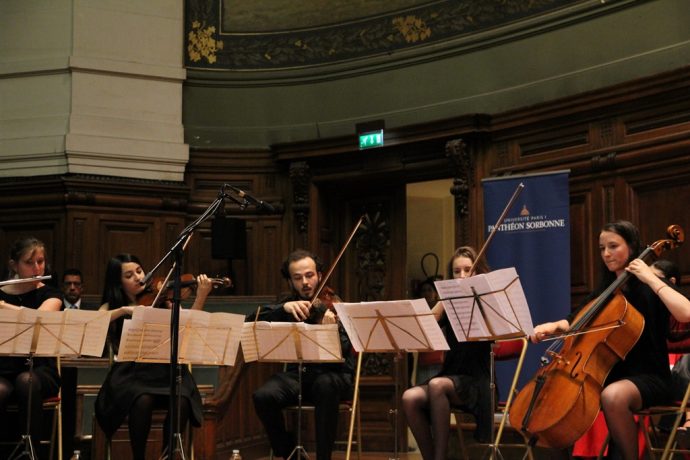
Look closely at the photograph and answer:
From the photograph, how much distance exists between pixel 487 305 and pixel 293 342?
Answer: 1.17 m

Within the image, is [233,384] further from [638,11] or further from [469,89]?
[638,11]

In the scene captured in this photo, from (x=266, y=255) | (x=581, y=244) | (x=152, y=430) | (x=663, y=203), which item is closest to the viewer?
(x=152, y=430)

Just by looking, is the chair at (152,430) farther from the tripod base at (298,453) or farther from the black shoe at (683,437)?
the black shoe at (683,437)

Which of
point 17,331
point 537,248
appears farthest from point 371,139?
point 17,331

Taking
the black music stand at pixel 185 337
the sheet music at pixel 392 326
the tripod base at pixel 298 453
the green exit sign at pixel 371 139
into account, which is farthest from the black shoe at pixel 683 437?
the green exit sign at pixel 371 139

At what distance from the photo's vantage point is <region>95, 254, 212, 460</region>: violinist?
5492 mm

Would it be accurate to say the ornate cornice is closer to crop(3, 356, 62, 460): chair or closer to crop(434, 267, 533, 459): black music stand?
crop(434, 267, 533, 459): black music stand

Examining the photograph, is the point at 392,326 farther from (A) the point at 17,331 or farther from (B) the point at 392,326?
(A) the point at 17,331

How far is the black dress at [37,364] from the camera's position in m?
5.59

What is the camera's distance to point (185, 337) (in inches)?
203

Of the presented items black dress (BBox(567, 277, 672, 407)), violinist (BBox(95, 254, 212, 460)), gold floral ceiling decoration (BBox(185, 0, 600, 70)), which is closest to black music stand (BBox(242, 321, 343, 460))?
violinist (BBox(95, 254, 212, 460))

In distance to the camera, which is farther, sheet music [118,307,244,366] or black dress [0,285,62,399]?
black dress [0,285,62,399]

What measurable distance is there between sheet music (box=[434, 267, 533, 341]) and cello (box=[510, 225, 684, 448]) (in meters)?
0.24

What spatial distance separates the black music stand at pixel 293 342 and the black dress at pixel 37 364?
4.01ft
